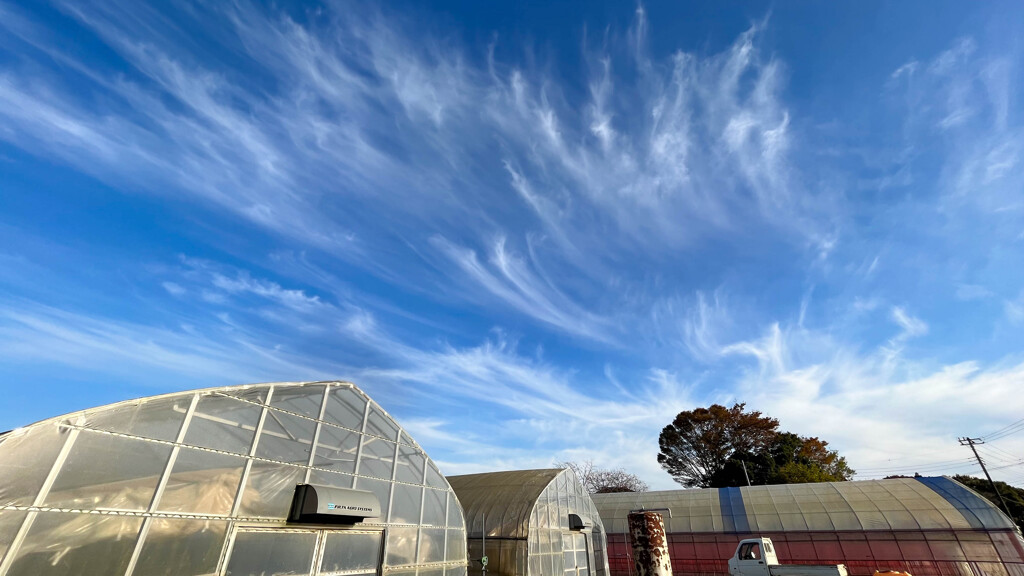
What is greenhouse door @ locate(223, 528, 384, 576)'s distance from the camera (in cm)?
859

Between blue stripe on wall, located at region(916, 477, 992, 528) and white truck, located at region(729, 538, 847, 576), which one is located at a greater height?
blue stripe on wall, located at region(916, 477, 992, 528)

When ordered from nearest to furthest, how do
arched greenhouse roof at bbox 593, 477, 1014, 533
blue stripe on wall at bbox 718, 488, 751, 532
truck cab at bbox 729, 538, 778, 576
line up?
truck cab at bbox 729, 538, 778, 576, arched greenhouse roof at bbox 593, 477, 1014, 533, blue stripe on wall at bbox 718, 488, 751, 532

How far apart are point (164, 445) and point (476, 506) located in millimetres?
15499

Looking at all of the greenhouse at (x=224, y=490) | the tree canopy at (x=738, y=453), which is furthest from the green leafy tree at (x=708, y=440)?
the greenhouse at (x=224, y=490)

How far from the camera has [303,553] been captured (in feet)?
31.7

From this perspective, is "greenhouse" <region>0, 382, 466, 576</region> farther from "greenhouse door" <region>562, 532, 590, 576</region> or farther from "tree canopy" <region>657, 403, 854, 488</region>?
"tree canopy" <region>657, 403, 854, 488</region>

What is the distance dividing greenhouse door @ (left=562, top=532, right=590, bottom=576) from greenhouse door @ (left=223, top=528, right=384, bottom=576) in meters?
11.8

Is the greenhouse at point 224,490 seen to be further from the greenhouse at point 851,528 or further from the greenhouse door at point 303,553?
the greenhouse at point 851,528

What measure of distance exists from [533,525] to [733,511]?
66.6 ft

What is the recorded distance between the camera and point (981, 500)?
83.1ft

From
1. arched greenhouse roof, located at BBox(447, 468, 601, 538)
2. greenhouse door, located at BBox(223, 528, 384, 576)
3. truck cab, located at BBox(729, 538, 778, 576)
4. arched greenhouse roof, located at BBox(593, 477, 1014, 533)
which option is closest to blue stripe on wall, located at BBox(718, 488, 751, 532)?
arched greenhouse roof, located at BBox(593, 477, 1014, 533)

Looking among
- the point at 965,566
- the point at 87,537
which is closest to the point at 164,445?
the point at 87,537

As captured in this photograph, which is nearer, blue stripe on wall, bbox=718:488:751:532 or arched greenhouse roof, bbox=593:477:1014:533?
arched greenhouse roof, bbox=593:477:1014:533

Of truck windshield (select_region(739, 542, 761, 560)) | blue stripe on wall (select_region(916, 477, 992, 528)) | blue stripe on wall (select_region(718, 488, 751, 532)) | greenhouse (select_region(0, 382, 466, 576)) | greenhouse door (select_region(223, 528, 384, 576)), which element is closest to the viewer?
greenhouse (select_region(0, 382, 466, 576))
